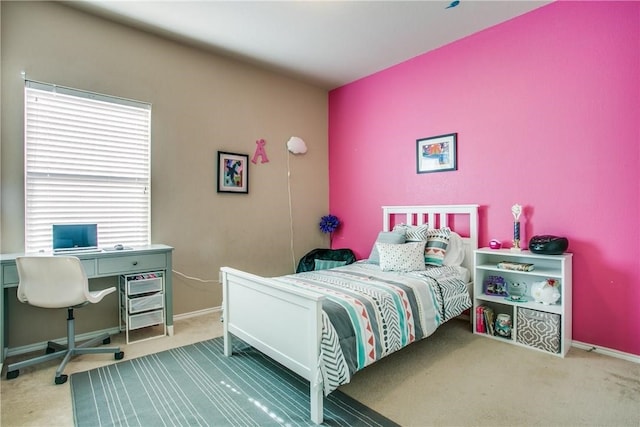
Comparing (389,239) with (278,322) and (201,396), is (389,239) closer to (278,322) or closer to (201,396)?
(278,322)

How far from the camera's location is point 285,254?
440cm

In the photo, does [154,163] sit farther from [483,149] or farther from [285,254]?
[483,149]

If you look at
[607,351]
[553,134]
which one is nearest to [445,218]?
[553,134]

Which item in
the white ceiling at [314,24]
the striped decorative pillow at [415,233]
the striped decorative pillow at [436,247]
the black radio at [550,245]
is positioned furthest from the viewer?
the striped decorative pillow at [415,233]

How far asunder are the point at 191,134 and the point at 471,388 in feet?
11.1

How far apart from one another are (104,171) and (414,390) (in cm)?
316

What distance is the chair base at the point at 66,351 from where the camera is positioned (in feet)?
7.18

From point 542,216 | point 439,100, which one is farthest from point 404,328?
point 439,100

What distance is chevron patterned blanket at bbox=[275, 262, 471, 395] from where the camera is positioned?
1.84 m

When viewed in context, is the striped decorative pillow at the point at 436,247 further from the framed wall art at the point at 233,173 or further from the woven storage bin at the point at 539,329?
the framed wall art at the point at 233,173

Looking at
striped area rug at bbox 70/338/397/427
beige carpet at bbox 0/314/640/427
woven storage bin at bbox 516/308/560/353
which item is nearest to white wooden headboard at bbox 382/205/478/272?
woven storage bin at bbox 516/308/560/353

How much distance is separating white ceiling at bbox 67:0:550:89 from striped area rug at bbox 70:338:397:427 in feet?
9.57

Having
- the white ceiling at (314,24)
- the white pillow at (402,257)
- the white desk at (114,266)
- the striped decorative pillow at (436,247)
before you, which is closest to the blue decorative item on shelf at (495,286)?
the striped decorative pillow at (436,247)

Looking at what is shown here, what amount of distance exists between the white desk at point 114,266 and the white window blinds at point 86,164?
1.36 ft
